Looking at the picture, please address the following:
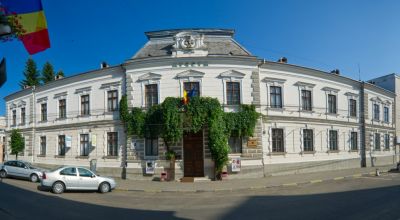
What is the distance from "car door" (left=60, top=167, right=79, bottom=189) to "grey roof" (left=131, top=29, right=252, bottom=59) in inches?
427

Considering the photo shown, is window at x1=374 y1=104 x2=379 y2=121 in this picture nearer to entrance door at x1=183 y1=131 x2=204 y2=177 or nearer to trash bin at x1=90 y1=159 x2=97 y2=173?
entrance door at x1=183 y1=131 x2=204 y2=177

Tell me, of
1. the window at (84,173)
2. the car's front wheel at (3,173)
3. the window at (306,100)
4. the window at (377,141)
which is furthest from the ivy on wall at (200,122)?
the window at (377,141)

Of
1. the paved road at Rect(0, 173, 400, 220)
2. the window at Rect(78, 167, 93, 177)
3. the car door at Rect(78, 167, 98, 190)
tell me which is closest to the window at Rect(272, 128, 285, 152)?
the paved road at Rect(0, 173, 400, 220)

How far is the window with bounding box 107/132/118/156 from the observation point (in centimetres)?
2527

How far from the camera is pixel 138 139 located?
23828 mm

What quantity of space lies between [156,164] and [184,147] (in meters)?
2.41

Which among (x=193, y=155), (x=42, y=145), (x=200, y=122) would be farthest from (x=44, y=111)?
(x=200, y=122)

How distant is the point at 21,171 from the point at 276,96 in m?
20.2

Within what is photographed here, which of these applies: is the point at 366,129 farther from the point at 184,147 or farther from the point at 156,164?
the point at 156,164

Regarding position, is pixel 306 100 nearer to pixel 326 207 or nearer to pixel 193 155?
pixel 193 155

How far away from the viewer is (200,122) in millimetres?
21891

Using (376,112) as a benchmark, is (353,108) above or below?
above

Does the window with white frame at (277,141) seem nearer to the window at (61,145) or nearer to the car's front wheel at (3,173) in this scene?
the window at (61,145)

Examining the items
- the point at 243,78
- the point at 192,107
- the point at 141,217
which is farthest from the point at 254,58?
the point at 141,217
